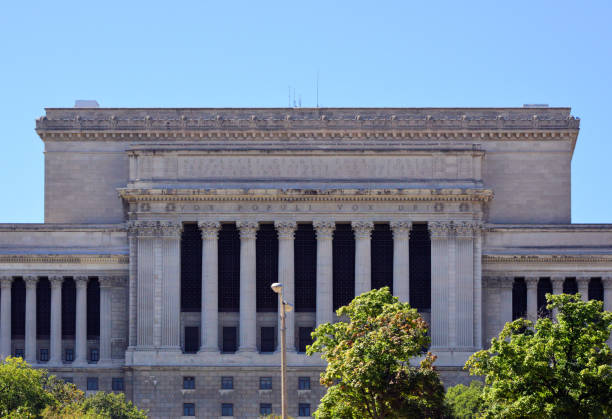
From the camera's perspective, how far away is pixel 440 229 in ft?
372

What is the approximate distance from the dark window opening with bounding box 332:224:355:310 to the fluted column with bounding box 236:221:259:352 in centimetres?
713

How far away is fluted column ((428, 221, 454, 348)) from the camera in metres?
113

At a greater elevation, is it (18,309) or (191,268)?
(191,268)

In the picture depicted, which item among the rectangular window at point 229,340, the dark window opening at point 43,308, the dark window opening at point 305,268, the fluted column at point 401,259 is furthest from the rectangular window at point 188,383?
the fluted column at point 401,259

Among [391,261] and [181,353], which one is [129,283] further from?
[391,261]

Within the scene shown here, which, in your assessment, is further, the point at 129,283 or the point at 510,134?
the point at 510,134

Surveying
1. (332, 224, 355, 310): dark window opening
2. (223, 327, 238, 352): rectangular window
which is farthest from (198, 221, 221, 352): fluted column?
(332, 224, 355, 310): dark window opening

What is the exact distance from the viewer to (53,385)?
10325 cm

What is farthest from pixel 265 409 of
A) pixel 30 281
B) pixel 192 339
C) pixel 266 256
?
pixel 30 281

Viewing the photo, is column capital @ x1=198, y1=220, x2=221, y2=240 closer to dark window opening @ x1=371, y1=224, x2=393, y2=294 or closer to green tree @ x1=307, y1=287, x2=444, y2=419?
dark window opening @ x1=371, y1=224, x2=393, y2=294

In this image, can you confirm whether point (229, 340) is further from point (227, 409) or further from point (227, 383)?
point (227, 409)

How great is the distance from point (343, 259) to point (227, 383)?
578 inches

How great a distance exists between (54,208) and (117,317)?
14.4 meters

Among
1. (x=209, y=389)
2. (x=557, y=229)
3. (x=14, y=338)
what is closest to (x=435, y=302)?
(x=557, y=229)
